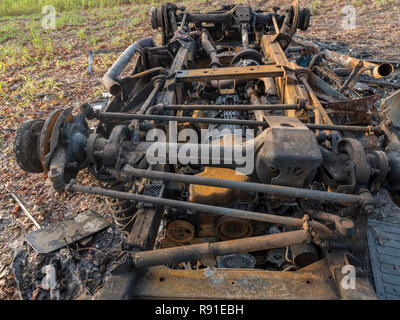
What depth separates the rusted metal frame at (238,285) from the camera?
1.58 m

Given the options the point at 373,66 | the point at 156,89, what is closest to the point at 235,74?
the point at 156,89

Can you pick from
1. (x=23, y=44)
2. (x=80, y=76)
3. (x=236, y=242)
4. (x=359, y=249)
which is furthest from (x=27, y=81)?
(x=359, y=249)

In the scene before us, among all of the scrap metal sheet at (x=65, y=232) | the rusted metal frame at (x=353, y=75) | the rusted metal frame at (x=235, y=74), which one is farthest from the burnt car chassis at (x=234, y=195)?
the rusted metal frame at (x=353, y=75)

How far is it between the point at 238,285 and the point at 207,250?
0.94 feet

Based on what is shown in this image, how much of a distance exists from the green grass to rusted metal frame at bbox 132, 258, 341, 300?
15683 millimetres

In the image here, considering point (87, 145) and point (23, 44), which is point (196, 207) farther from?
point (23, 44)

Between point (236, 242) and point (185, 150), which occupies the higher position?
point (185, 150)

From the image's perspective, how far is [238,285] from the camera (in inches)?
64.4

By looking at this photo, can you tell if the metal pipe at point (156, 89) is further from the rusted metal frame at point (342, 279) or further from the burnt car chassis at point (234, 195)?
the rusted metal frame at point (342, 279)

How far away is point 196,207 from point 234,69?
6.97ft

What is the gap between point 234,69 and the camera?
324 centimetres

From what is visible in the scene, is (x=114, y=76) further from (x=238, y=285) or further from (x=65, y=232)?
(x=238, y=285)

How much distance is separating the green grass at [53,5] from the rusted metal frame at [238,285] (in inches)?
617

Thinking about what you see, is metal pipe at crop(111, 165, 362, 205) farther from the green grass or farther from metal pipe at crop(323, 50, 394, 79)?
the green grass
